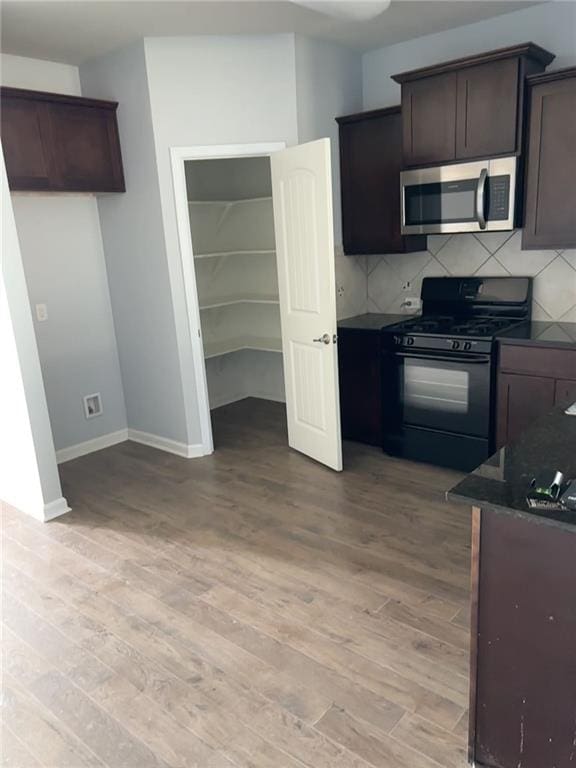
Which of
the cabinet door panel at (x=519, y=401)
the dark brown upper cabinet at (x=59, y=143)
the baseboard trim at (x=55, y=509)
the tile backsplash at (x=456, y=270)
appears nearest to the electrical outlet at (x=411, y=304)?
the tile backsplash at (x=456, y=270)

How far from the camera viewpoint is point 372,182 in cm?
399

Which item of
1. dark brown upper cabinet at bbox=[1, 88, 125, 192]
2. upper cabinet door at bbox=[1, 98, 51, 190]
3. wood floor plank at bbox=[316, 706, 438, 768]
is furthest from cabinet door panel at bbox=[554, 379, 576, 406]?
upper cabinet door at bbox=[1, 98, 51, 190]

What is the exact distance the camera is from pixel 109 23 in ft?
10.5

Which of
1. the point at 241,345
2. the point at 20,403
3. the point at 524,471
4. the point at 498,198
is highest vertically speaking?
the point at 498,198

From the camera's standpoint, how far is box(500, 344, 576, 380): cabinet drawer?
3076 millimetres

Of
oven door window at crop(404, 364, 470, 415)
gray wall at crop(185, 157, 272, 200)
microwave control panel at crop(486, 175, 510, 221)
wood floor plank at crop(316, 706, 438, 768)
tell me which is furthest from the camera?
gray wall at crop(185, 157, 272, 200)

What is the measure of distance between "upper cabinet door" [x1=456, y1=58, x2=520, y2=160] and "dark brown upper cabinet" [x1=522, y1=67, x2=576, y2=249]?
0.35 feet

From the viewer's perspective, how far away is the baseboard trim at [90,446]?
4.22 metres

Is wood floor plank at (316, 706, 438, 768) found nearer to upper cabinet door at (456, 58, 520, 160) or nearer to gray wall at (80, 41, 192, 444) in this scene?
gray wall at (80, 41, 192, 444)

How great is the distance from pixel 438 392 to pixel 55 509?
244cm

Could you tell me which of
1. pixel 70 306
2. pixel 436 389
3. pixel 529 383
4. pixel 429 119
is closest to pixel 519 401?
pixel 529 383

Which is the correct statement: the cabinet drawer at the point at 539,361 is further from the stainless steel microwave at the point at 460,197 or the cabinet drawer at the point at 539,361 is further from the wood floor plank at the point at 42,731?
the wood floor plank at the point at 42,731

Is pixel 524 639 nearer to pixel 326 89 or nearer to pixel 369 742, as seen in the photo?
pixel 369 742

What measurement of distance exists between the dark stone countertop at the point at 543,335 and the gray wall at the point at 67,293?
2875mm
